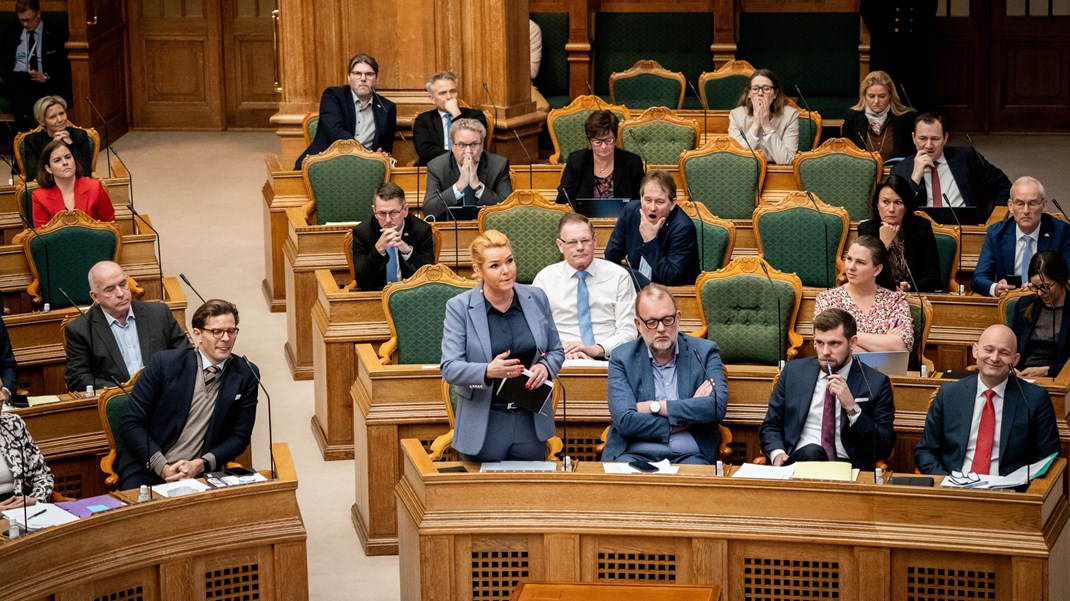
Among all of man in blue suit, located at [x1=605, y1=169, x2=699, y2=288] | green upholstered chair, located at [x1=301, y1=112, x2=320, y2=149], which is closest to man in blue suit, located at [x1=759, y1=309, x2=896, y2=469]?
man in blue suit, located at [x1=605, y1=169, x2=699, y2=288]

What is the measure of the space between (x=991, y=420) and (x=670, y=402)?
3.34 feet

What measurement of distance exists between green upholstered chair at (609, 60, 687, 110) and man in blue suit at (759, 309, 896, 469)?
5052 mm

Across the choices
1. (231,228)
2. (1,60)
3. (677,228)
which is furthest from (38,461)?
(1,60)

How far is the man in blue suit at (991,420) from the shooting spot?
5.36 metres

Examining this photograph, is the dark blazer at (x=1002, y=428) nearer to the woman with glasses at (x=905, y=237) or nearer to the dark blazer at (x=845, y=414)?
the dark blazer at (x=845, y=414)

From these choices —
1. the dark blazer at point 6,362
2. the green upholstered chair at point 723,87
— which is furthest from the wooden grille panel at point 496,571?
the green upholstered chair at point 723,87

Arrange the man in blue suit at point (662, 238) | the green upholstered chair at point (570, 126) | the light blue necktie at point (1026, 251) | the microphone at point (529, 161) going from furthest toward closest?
the green upholstered chair at point (570, 126), the microphone at point (529, 161), the light blue necktie at point (1026, 251), the man in blue suit at point (662, 238)

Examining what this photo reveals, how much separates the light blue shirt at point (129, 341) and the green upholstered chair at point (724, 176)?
2.99 meters

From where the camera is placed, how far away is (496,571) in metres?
5.27

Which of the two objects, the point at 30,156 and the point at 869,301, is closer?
the point at 869,301

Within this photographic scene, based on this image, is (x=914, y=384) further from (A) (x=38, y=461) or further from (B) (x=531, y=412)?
(A) (x=38, y=461)

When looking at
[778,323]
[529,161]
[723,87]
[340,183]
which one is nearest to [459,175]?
[340,183]

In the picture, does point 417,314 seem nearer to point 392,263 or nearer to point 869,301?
Answer: point 392,263

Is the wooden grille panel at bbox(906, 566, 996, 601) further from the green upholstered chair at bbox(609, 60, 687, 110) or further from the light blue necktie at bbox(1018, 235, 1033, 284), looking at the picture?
the green upholstered chair at bbox(609, 60, 687, 110)
